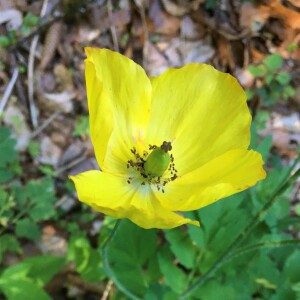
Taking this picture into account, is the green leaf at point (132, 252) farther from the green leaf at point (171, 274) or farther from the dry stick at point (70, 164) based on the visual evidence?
the dry stick at point (70, 164)

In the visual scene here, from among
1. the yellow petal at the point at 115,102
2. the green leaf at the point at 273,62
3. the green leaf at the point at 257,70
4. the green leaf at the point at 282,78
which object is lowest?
the green leaf at the point at 282,78

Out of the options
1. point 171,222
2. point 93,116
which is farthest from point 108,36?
point 171,222

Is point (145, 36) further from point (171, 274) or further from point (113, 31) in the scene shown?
point (171, 274)

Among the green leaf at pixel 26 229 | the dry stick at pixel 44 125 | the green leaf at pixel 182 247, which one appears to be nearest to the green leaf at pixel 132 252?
the green leaf at pixel 182 247

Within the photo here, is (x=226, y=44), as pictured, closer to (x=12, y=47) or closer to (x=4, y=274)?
(x=12, y=47)

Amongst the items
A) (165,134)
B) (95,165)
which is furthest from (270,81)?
(165,134)

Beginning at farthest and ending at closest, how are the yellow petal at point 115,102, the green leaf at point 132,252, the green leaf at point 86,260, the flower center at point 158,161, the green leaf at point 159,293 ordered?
the green leaf at point 86,260 → the green leaf at point 132,252 → the green leaf at point 159,293 → the flower center at point 158,161 → the yellow petal at point 115,102
